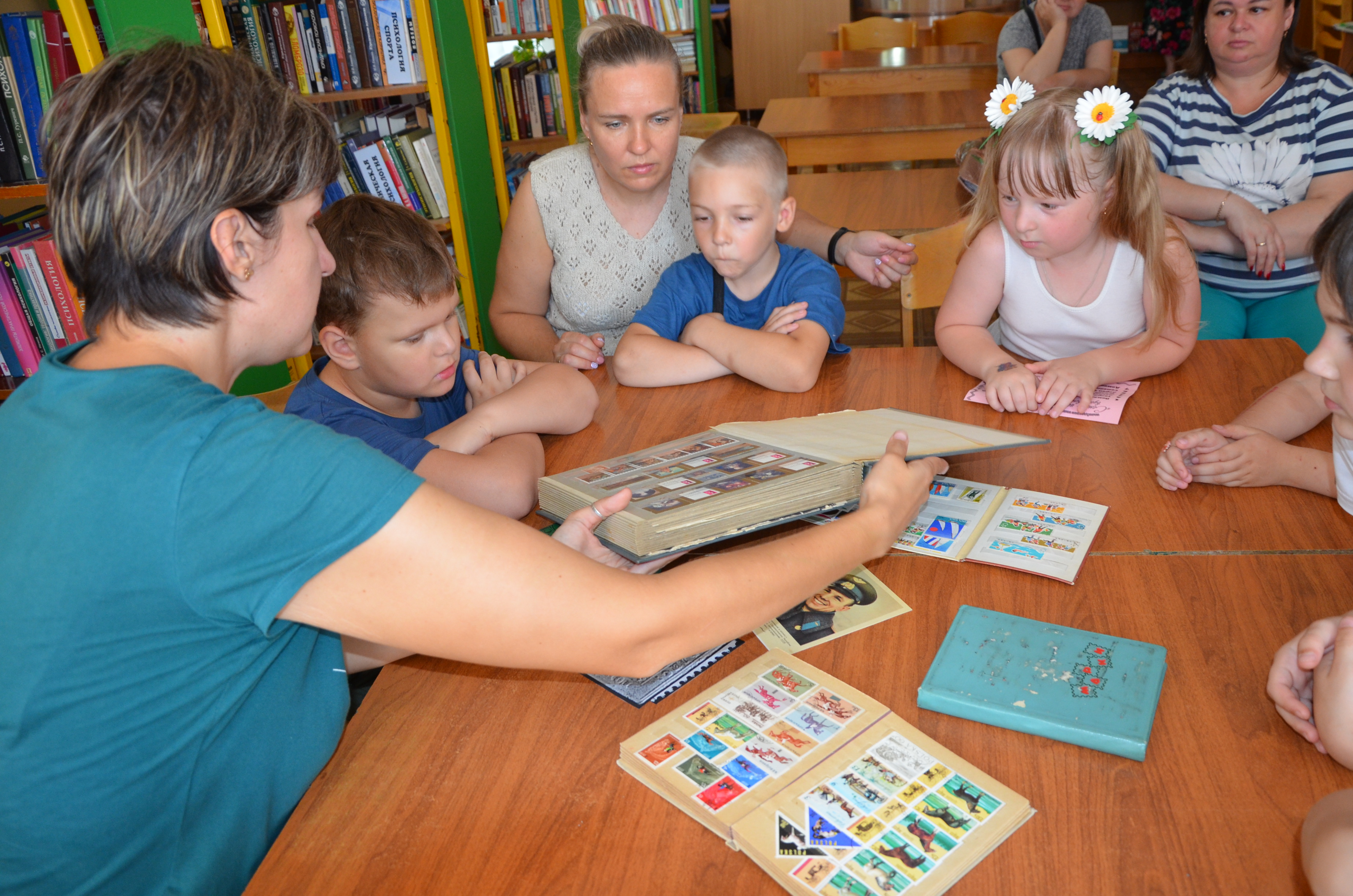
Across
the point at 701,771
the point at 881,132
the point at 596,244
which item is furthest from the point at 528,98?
the point at 701,771

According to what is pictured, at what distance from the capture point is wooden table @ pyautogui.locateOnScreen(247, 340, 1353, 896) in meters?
0.77

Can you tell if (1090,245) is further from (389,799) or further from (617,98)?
(389,799)

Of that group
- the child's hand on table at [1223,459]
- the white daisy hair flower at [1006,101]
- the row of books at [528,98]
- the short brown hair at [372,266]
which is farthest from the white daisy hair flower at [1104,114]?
the row of books at [528,98]

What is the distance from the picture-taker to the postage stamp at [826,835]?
0.77 meters

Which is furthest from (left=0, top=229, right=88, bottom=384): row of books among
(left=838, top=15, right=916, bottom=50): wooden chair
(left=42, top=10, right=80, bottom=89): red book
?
(left=838, top=15, right=916, bottom=50): wooden chair

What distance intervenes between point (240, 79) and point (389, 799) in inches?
25.9

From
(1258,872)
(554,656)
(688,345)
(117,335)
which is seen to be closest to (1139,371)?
(688,345)

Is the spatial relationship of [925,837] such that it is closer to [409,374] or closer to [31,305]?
[409,374]

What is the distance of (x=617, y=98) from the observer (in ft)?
6.53

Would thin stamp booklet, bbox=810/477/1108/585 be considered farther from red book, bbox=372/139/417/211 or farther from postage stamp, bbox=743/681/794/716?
red book, bbox=372/139/417/211

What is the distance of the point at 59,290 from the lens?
2816 millimetres

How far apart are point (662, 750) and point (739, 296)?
1.19 m

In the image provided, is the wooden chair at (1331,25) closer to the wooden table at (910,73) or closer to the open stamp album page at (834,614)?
the wooden table at (910,73)

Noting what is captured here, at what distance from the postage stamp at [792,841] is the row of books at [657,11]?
6.01 m
